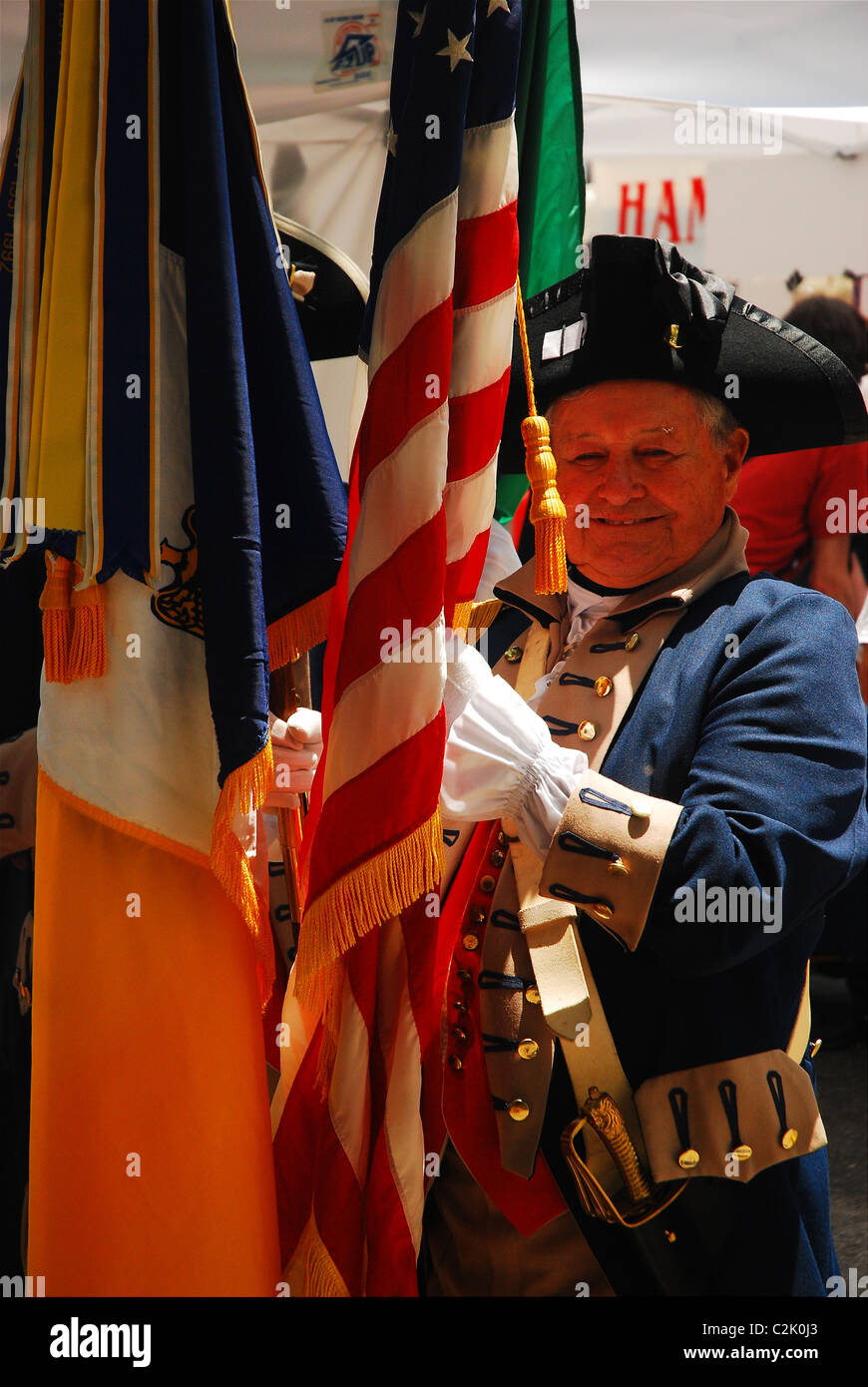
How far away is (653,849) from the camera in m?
1.84

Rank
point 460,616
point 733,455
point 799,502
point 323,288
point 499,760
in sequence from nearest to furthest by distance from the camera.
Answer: point 499,760, point 460,616, point 733,455, point 323,288, point 799,502

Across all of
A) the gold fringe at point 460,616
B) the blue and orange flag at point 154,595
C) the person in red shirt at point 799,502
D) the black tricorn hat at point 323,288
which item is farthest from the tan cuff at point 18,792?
the person in red shirt at point 799,502

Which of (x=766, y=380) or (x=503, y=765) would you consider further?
(x=766, y=380)

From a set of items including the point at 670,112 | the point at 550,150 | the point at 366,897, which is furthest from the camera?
the point at 670,112

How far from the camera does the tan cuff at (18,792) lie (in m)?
2.50

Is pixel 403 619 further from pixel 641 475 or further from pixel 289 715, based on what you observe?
pixel 641 475

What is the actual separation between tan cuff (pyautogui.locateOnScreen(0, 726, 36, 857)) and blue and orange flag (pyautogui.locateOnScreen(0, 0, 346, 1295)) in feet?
1.83

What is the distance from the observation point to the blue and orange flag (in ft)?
5.98

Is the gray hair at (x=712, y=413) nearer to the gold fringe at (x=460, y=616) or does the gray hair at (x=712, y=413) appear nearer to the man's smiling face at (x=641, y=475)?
the man's smiling face at (x=641, y=475)

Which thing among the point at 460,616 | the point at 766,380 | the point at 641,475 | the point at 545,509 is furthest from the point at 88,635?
the point at 766,380

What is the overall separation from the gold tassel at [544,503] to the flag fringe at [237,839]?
0.53 m

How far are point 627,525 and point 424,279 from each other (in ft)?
2.01

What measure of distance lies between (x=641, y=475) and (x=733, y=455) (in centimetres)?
20
